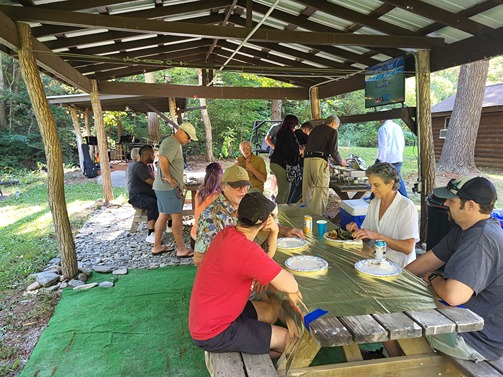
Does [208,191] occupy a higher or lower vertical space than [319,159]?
lower

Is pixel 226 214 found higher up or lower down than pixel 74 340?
higher up

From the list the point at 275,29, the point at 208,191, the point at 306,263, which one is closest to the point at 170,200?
the point at 208,191

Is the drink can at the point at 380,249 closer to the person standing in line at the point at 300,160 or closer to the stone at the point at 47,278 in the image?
the stone at the point at 47,278

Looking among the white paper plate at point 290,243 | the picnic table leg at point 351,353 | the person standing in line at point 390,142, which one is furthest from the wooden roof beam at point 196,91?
the picnic table leg at point 351,353

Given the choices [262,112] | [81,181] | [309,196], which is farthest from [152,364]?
[262,112]

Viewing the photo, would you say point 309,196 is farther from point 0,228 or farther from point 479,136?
point 479,136

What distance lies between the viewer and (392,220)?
2.68m

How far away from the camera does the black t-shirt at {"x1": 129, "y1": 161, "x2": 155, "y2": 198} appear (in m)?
5.20

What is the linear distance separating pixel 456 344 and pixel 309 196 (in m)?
3.93

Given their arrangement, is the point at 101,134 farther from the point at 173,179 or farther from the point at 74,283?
the point at 74,283

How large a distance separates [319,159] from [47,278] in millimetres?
3995

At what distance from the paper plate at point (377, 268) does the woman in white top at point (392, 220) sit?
1.43 feet

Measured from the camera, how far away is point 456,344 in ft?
5.57

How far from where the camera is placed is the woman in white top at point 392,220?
8.36 feet
